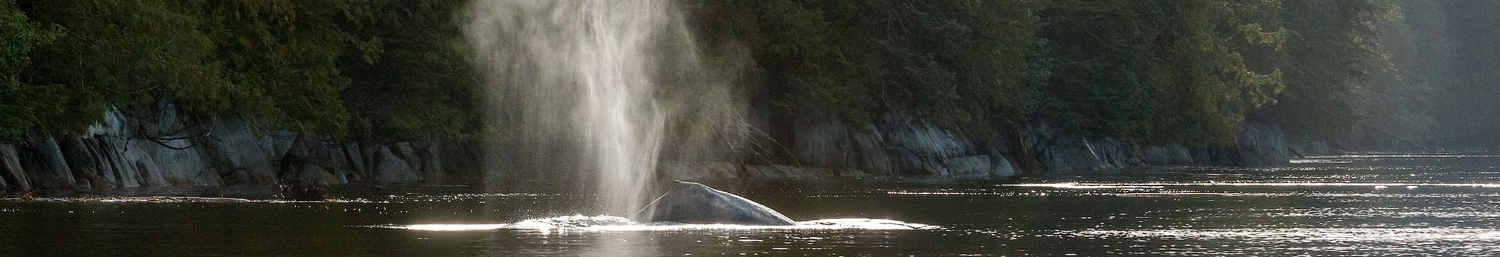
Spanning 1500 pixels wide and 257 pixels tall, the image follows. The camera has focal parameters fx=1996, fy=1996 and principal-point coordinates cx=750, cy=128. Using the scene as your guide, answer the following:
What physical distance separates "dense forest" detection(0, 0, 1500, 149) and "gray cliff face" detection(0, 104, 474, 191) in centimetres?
75

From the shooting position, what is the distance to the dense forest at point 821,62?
41.2 m

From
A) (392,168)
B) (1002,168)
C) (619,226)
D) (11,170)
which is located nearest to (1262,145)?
(1002,168)

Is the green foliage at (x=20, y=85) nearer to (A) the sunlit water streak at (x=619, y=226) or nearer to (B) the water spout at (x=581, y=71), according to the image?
(A) the sunlit water streak at (x=619, y=226)

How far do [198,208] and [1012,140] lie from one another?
57.1 metres

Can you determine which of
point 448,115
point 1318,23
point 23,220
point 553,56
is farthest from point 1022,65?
point 23,220

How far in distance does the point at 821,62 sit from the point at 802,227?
1806 inches

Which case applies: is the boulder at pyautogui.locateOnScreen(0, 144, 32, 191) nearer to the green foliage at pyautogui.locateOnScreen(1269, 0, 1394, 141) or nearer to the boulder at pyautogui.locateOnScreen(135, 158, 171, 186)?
the boulder at pyautogui.locateOnScreen(135, 158, 171, 186)

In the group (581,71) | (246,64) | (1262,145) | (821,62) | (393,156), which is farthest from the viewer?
(1262,145)

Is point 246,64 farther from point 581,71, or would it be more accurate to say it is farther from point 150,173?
point 581,71

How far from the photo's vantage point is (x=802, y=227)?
27828mm

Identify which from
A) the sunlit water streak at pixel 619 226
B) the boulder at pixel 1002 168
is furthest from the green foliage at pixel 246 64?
the boulder at pixel 1002 168

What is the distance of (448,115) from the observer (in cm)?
5900

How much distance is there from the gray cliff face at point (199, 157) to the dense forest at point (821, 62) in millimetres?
752

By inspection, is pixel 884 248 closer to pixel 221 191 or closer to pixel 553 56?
pixel 221 191
